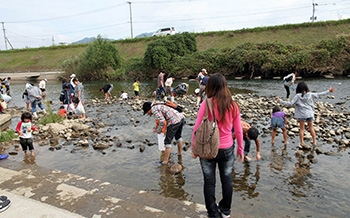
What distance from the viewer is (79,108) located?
43.7ft

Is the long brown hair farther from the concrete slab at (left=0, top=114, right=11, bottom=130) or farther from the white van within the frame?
the white van

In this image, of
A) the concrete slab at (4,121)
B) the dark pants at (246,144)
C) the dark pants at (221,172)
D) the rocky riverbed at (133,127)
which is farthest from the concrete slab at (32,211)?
the concrete slab at (4,121)

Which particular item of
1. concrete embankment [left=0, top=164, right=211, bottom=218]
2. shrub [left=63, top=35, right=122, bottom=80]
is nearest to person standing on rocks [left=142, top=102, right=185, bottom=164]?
concrete embankment [left=0, top=164, right=211, bottom=218]

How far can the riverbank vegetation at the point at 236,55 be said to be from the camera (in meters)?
32.4

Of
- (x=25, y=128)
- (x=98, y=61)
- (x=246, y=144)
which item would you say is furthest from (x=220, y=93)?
(x=98, y=61)

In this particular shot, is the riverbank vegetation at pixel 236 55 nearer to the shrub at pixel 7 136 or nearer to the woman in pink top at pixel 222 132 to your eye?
the shrub at pixel 7 136

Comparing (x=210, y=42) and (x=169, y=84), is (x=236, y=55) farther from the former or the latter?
(x=169, y=84)

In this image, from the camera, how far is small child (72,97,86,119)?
1337 cm

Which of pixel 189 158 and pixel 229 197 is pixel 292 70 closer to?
pixel 189 158

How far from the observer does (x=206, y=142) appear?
375cm

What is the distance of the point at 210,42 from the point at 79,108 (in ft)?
136

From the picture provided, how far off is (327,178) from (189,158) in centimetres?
343

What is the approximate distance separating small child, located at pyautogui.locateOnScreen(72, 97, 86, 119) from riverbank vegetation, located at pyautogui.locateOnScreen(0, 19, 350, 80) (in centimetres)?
2531

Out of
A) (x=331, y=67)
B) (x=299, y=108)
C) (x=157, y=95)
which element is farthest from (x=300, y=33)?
(x=299, y=108)
